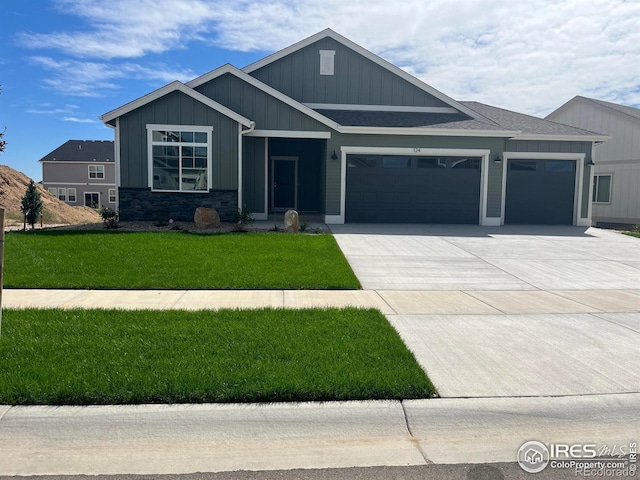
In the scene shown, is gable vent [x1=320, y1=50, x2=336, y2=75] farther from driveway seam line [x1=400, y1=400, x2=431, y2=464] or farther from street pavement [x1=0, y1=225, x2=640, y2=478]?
driveway seam line [x1=400, y1=400, x2=431, y2=464]

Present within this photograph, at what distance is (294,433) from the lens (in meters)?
3.66

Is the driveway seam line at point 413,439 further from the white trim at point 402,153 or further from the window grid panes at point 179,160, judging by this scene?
the white trim at point 402,153

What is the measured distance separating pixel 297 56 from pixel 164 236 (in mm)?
10364

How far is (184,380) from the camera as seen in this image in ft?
13.7

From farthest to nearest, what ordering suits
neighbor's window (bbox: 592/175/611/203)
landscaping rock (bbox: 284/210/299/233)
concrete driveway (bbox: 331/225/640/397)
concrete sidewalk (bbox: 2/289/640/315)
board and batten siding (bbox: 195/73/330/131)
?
neighbor's window (bbox: 592/175/611/203), board and batten siding (bbox: 195/73/330/131), landscaping rock (bbox: 284/210/299/233), concrete sidewalk (bbox: 2/289/640/315), concrete driveway (bbox: 331/225/640/397)

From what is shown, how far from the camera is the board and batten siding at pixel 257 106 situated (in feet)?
54.3

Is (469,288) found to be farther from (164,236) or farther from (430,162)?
(430,162)

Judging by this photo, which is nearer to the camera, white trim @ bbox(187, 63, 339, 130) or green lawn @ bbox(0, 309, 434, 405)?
green lawn @ bbox(0, 309, 434, 405)

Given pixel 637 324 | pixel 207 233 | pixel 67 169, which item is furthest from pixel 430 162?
pixel 67 169

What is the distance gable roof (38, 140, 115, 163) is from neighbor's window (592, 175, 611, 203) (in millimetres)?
51909

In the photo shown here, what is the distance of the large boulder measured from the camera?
14750 mm

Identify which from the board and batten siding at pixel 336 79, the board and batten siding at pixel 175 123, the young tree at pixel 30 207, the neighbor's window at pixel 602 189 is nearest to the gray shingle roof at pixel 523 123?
the board and batten siding at pixel 336 79

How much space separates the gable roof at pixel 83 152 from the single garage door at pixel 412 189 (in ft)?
161

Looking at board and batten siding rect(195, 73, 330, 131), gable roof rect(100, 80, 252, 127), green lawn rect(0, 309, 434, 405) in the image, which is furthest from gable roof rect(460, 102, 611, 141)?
green lawn rect(0, 309, 434, 405)
